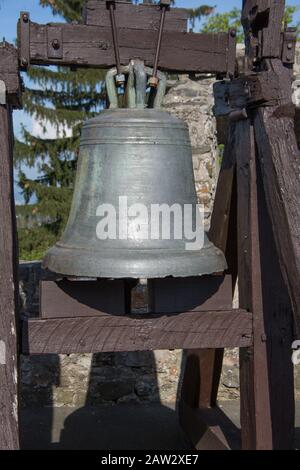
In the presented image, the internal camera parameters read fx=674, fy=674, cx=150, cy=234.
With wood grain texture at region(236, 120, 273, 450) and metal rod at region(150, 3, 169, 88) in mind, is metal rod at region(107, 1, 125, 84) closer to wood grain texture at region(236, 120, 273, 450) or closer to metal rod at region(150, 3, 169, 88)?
metal rod at region(150, 3, 169, 88)

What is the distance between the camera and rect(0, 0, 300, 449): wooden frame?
2457mm

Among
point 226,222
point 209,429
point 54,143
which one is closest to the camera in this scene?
point 226,222

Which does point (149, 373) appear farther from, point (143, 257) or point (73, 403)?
point (143, 257)

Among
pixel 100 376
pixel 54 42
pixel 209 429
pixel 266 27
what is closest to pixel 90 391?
pixel 100 376

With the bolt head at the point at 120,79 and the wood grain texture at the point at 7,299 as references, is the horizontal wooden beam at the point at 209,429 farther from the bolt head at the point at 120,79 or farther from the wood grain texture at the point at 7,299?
the bolt head at the point at 120,79

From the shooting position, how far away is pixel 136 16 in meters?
2.65

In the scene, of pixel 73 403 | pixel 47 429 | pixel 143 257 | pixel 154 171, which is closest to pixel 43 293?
pixel 143 257

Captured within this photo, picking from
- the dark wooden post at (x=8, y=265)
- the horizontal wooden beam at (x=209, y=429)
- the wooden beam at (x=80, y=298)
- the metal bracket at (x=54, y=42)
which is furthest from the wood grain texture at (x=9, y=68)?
the horizontal wooden beam at (x=209, y=429)

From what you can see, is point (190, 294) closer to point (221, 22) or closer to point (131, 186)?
point (131, 186)

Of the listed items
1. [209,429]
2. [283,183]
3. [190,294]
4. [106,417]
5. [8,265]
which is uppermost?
[283,183]

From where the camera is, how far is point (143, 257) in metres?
2.31

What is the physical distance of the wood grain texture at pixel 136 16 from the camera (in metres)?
2.61

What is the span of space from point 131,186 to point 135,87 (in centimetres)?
39

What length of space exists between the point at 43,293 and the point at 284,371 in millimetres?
998
